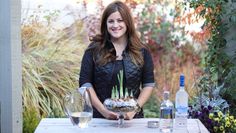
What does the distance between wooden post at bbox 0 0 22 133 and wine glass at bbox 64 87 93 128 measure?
1.35m

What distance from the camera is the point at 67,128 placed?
7.95ft

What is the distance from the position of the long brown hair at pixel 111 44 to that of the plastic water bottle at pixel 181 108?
47 cm

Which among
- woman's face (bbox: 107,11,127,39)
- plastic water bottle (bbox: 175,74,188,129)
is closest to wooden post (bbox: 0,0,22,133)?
woman's face (bbox: 107,11,127,39)

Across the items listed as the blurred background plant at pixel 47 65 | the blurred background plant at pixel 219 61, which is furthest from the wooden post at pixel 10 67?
the blurred background plant at pixel 219 61

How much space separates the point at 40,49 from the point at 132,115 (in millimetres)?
2348

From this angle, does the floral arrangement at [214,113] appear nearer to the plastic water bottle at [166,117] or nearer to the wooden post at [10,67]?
the plastic water bottle at [166,117]

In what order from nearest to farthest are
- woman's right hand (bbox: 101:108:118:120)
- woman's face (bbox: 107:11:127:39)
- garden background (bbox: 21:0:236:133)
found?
woman's right hand (bbox: 101:108:118:120), woman's face (bbox: 107:11:127:39), garden background (bbox: 21:0:236:133)

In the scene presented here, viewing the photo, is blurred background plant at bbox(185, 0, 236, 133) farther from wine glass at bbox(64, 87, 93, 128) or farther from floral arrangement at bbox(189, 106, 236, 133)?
wine glass at bbox(64, 87, 93, 128)

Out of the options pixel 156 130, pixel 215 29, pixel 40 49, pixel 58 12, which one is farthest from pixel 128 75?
pixel 58 12

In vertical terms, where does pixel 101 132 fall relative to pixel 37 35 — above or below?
below

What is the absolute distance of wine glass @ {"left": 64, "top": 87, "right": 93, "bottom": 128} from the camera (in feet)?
7.79

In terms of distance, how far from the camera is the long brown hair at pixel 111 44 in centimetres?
277

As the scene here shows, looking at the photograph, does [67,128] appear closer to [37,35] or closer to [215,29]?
[215,29]

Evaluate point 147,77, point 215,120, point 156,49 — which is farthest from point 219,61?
point 156,49
